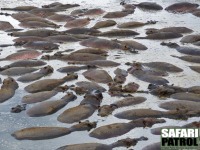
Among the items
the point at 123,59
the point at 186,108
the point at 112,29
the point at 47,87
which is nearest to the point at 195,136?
the point at 186,108

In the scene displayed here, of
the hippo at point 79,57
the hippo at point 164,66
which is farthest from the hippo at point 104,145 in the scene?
the hippo at point 79,57

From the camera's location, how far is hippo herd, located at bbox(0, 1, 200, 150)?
23.0ft

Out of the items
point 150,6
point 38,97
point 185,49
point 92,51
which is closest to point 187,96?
point 38,97

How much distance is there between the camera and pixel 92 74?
28.7 feet

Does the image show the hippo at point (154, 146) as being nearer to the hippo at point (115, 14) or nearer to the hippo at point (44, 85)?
the hippo at point (44, 85)

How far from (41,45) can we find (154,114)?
3.86 m

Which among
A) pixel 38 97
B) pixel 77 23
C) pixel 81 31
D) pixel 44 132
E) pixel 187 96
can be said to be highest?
pixel 77 23

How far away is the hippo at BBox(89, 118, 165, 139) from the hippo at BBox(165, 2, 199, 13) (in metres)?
7.06

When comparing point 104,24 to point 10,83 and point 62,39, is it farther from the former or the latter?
point 10,83

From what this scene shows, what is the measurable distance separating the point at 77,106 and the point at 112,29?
4.60 meters

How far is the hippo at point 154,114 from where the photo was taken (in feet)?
23.7

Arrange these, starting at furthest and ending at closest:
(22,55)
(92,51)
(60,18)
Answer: (60,18)
(92,51)
(22,55)

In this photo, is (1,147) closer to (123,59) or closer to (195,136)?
(195,136)

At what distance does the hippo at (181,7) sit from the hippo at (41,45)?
14.5 feet
